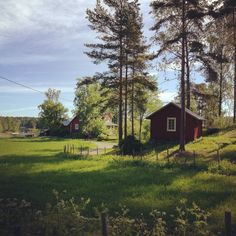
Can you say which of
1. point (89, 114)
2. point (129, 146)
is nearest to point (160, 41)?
point (129, 146)

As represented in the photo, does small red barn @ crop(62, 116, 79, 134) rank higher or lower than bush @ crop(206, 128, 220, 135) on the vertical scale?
higher

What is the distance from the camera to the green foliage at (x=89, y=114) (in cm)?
7056

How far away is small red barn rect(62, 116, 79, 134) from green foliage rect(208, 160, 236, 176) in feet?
209

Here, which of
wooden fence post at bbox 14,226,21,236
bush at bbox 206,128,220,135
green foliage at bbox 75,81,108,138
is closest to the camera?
wooden fence post at bbox 14,226,21,236

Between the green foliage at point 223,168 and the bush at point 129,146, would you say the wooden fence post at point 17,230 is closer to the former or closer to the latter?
the green foliage at point 223,168

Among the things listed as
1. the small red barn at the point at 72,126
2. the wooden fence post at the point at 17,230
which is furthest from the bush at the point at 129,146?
the small red barn at the point at 72,126

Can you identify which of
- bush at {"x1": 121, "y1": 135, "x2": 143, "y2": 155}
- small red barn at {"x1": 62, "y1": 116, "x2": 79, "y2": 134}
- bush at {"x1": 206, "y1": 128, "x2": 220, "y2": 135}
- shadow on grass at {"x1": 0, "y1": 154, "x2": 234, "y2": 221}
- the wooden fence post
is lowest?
shadow on grass at {"x1": 0, "y1": 154, "x2": 234, "y2": 221}

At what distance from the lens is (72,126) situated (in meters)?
86.9

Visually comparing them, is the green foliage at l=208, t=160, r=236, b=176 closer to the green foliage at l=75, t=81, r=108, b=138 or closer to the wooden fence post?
the wooden fence post

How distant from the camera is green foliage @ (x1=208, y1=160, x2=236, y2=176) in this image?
68.9ft

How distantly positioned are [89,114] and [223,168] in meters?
51.4

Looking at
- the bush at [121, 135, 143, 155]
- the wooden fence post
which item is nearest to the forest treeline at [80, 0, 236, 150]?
the bush at [121, 135, 143, 155]

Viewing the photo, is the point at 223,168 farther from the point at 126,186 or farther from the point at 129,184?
the point at 126,186

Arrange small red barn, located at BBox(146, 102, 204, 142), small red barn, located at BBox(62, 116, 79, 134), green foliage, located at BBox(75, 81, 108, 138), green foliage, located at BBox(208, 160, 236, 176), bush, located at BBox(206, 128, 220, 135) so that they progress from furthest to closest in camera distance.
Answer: small red barn, located at BBox(62, 116, 79, 134) → green foliage, located at BBox(75, 81, 108, 138) → bush, located at BBox(206, 128, 220, 135) → small red barn, located at BBox(146, 102, 204, 142) → green foliage, located at BBox(208, 160, 236, 176)
